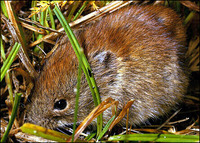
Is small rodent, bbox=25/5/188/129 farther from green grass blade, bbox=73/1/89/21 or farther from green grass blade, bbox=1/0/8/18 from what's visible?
green grass blade, bbox=1/0/8/18

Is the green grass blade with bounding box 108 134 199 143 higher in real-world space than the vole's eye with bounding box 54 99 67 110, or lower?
lower

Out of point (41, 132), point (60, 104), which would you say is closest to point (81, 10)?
point (60, 104)

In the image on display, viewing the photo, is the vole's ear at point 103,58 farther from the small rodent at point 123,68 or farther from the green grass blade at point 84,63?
the green grass blade at point 84,63

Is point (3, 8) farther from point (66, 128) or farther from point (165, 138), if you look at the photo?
point (165, 138)

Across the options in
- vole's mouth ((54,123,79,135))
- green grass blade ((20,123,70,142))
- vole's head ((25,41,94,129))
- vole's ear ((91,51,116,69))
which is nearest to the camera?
green grass blade ((20,123,70,142))

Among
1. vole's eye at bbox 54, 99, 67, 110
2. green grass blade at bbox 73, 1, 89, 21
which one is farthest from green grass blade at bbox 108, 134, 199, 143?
green grass blade at bbox 73, 1, 89, 21

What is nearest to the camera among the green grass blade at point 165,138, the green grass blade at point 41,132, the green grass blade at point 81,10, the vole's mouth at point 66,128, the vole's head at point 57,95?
the green grass blade at point 41,132

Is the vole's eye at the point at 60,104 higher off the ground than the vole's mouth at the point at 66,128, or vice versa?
the vole's eye at the point at 60,104

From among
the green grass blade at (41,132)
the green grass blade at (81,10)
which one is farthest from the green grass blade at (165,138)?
the green grass blade at (81,10)
